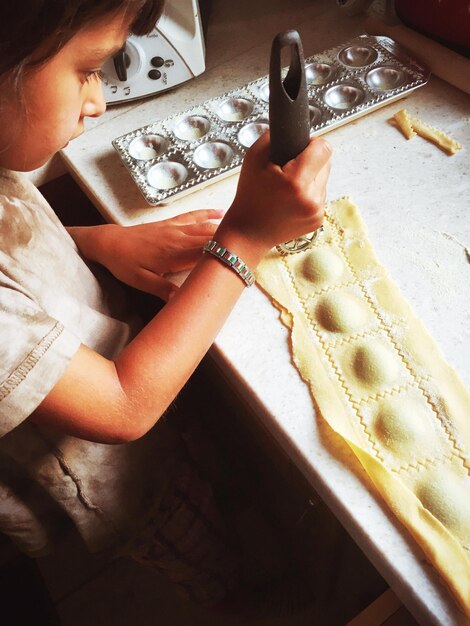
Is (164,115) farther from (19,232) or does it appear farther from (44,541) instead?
(44,541)

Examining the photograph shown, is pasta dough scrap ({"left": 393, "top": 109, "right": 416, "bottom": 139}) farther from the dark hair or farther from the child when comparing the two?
the dark hair

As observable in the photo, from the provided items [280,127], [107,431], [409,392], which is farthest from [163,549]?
[280,127]

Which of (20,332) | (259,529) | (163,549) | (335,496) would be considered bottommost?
(259,529)

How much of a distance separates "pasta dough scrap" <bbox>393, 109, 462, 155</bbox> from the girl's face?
0.40 meters

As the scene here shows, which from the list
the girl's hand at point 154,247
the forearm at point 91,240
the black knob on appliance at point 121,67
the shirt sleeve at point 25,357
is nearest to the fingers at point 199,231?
the girl's hand at point 154,247

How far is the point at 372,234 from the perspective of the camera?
65 centimetres

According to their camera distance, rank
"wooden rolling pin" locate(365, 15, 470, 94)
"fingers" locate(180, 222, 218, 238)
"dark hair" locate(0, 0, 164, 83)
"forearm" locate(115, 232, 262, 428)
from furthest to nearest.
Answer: "wooden rolling pin" locate(365, 15, 470, 94), "fingers" locate(180, 222, 218, 238), "forearm" locate(115, 232, 262, 428), "dark hair" locate(0, 0, 164, 83)

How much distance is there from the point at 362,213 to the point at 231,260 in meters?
0.20

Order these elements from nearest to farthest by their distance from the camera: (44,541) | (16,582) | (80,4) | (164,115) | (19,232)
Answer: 1. (80,4)
2. (19,232)
3. (44,541)
4. (164,115)
5. (16,582)

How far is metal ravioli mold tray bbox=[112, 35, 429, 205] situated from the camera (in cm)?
73

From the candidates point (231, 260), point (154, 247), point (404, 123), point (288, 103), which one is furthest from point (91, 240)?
point (404, 123)

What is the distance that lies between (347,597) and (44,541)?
619mm

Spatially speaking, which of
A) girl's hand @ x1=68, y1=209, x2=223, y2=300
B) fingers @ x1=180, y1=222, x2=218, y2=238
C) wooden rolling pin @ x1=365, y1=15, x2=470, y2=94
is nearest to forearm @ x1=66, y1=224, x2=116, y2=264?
girl's hand @ x1=68, y1=209, x2=223, y2=300

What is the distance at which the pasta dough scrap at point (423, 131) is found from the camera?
2.34 feet
